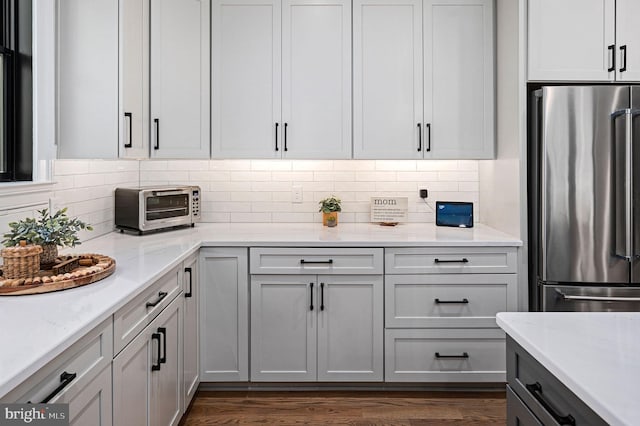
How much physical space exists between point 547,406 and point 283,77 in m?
2.56

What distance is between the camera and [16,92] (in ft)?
7.72

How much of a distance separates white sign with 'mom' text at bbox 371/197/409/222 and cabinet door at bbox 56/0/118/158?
68.8 inches

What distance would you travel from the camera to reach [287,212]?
3693 millimetres

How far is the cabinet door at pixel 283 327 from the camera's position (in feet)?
9.62

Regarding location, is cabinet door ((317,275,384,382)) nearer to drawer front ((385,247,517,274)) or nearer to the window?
drawer front ((385,247,517,274))

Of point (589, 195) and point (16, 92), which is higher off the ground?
point (16, 92)

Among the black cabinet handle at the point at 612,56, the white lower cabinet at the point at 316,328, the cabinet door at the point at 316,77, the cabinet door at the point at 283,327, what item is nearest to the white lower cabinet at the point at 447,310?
the white lower cabinet at the point at 316,328

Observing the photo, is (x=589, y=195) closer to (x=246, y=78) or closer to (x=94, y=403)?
Result: (x=246, y=78)

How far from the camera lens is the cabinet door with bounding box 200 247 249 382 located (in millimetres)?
2930

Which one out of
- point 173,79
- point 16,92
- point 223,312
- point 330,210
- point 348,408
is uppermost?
point 173,79

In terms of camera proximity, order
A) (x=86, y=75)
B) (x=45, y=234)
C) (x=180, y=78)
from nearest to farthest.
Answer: (x=45, y=234)
(x=86, y=75)
(x=180, y=78)

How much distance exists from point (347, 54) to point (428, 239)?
124 centimetres

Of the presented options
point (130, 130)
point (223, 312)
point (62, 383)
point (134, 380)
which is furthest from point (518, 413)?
point (130, 130)

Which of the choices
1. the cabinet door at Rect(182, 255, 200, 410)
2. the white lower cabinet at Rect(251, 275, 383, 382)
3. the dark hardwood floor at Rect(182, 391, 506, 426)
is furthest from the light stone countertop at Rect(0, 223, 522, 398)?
the dark hardwood floor at Rect(182, 391, 506, 426)
